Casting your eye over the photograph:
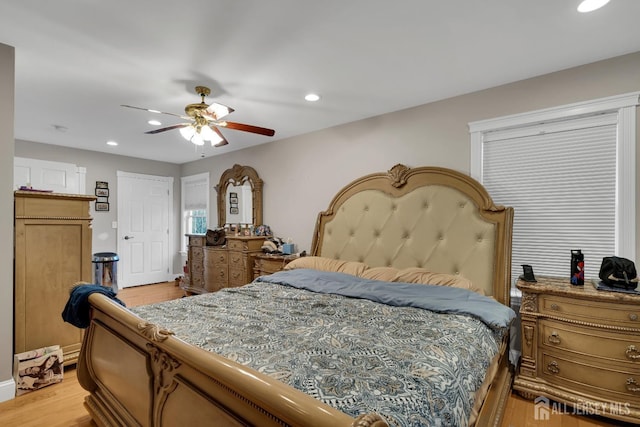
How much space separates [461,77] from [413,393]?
2474 mm

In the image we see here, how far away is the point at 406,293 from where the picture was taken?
2.19 m

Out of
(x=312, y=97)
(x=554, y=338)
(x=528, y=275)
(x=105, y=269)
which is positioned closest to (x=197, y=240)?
(x=105, y=269)

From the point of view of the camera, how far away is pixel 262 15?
179 centimetres

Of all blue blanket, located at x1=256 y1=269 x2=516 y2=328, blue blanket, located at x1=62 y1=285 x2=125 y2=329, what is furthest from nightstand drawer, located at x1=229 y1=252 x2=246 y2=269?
blue blanket, located at x1=62 y1=285 x2=125 y2=329

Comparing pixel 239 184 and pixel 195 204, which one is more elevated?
pixel 239 184

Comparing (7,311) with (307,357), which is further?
(7,311)

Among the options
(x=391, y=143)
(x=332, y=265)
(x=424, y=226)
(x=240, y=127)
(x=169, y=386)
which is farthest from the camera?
(x=391, y=143)

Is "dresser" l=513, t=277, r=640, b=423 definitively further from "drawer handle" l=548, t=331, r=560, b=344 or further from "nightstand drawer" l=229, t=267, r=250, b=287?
"nightstand drawer" l=229, t=267, r=250, b=287

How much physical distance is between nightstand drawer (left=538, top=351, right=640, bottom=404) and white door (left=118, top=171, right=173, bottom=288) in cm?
623

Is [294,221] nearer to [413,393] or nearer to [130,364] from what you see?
[130,364]

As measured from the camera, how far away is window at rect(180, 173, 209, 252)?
5875mm

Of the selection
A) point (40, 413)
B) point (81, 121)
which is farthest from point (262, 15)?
point (81, 121)

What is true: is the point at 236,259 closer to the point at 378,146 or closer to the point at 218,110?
the point at 218,110

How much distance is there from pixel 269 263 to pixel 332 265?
1.18 metres
